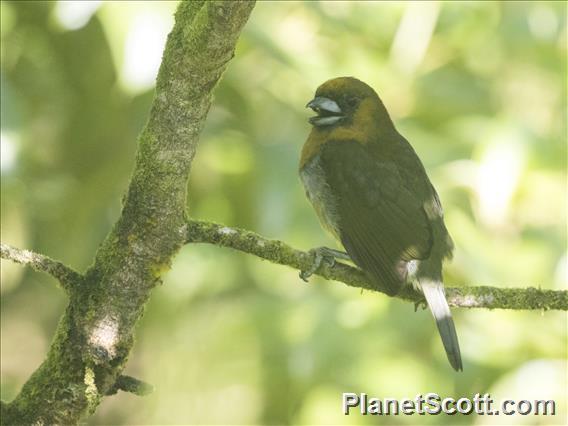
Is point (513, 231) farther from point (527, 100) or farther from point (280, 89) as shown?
point (527, 100)

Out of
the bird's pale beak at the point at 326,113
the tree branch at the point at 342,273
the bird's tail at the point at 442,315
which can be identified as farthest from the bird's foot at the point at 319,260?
the bird's pale beak at the point at 326,113

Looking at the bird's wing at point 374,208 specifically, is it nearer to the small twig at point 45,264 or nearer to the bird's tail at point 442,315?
the bird's tail at point 442,315

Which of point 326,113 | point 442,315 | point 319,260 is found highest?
point 326,113

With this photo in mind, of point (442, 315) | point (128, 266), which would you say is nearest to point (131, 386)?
point (128, 266)

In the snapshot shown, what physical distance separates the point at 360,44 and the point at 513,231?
1.23 m

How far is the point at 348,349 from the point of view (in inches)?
149

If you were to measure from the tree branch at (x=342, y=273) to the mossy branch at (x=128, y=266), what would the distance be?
12cm

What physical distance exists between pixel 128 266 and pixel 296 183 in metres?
1.63

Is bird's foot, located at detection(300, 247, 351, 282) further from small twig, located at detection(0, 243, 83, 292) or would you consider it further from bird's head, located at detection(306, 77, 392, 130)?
bird's head, located at detection(306, 77, 392, 130)

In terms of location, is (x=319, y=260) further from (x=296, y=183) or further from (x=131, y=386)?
(x=296, y=183)

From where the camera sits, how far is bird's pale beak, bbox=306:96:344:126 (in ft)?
12.3

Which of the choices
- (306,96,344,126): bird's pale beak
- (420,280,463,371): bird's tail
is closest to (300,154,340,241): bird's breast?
(306,96,344,126): bird's pale beak

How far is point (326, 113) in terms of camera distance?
3.79m

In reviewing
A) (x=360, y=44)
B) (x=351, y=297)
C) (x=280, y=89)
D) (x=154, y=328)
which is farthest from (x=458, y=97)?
(x=154, y=328)
